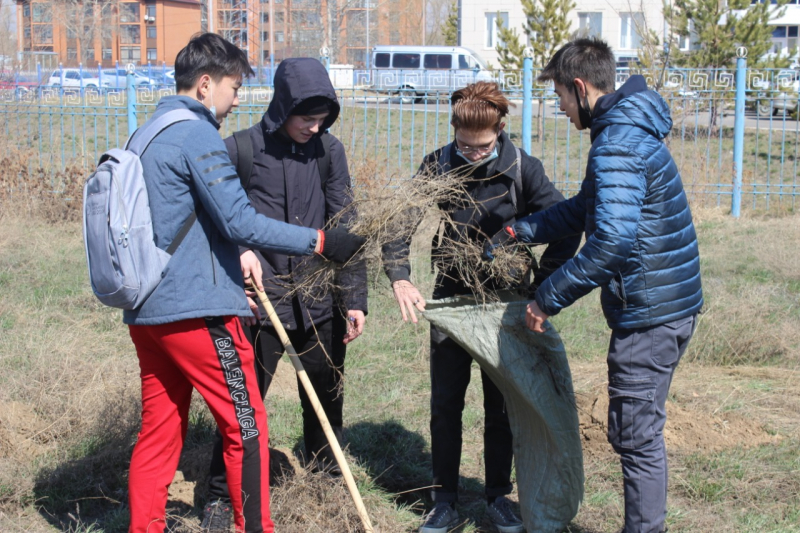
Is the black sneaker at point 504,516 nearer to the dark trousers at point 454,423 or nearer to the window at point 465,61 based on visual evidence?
the dark trousers at point 454,423

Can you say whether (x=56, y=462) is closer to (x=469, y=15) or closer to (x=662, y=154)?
(x=662, y=154)

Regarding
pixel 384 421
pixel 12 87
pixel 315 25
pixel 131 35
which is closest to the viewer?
pixel 384 421

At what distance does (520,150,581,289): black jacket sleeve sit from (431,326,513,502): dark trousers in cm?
47

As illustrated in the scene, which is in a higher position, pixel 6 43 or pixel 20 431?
pixel 6 43

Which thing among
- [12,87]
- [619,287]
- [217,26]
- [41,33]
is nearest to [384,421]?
[619,287]

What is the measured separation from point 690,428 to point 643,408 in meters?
1.62

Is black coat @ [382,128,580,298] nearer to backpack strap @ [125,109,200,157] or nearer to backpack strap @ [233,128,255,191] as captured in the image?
backpack strap @ [233,128,255,191]

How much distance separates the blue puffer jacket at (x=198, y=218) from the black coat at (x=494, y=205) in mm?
702

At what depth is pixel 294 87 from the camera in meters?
2.81

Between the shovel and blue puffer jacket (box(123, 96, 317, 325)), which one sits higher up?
blue puffer jacket (box(123, 96, 317, 325))

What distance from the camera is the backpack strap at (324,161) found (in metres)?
3.08

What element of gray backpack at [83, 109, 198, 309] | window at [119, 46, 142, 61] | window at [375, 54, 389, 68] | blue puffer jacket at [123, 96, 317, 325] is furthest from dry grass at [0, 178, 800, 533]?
window at [119, 46, 142, 61]

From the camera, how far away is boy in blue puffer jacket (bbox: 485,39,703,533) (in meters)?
2.35

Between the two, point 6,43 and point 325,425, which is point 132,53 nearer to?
point 6,43
